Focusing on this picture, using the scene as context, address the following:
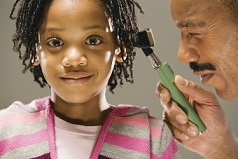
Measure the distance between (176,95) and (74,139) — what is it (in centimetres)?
20

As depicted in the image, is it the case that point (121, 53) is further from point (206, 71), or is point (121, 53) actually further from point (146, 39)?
point (206, 71)

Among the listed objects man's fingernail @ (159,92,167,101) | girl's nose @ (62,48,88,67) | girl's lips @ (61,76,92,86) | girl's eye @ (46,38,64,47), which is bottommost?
man's fingernail @ (159,92,167,101)

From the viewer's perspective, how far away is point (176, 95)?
30.7 inches

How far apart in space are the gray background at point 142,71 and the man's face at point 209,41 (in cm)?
29

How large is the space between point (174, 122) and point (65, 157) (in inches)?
8.8

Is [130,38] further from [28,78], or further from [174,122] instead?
[28,78]

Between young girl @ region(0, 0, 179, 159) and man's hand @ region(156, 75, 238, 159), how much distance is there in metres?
0.04

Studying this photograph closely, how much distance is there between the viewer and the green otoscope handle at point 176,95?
0.77 meters

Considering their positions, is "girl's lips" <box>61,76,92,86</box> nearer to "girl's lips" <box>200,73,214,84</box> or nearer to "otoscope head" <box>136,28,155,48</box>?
"otoscope head" <box>136,28,155,48</box>

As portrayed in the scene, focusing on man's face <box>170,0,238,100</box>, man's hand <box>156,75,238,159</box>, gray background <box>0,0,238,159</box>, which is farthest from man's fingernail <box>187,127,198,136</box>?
gray background <box>0,0,238,159</box>

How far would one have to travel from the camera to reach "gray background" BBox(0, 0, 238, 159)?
1165mm

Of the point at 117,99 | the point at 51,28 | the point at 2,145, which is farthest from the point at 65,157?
the point at 117,99

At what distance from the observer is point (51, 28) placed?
708 mm

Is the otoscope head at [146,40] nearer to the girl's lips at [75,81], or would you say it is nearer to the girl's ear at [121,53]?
the girl's ear at [121,53]
